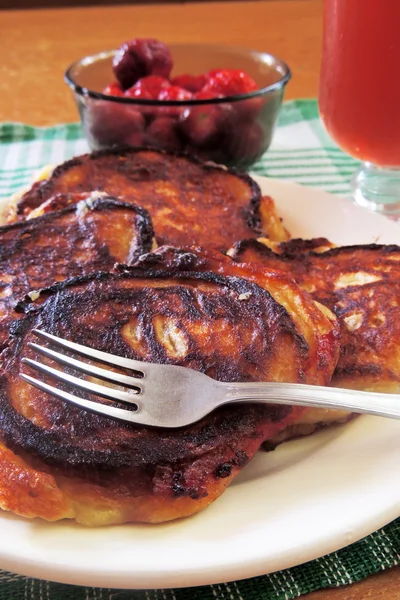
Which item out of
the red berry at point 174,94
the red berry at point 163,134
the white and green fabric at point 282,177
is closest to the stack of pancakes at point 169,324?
the white and green fabric at point 282,177

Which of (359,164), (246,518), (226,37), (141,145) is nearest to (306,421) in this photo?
(246,518)

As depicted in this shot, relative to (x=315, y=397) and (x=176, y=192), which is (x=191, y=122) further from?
(x=315, y=397)

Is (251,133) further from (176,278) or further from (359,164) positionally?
(176,278)

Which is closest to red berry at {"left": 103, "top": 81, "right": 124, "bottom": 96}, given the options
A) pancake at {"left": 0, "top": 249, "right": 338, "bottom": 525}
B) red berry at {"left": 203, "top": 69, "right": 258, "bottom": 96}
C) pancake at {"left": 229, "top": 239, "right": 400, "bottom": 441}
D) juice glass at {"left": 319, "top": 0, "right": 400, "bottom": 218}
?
red berry at {"left": 203, "top": 69, "right": 258, "bottom": 96}

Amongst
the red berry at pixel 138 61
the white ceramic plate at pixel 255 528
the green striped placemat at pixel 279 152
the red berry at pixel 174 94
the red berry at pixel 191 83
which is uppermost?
the red berry at pixel 138 61

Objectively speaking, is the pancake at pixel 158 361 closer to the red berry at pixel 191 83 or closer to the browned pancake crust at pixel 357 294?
the browned pancake crust at pixel 357 294

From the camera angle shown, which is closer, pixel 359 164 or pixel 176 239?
pixel 176 239
